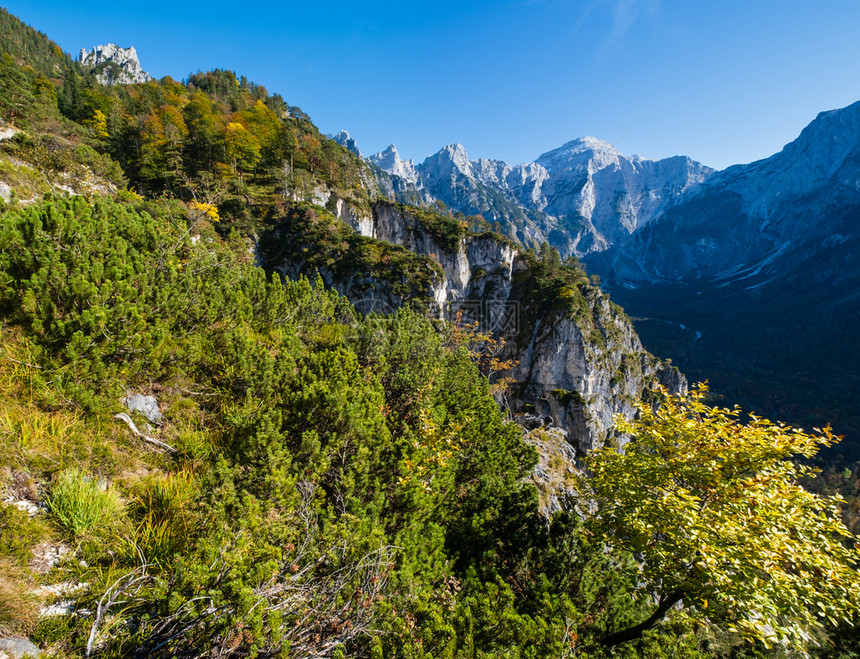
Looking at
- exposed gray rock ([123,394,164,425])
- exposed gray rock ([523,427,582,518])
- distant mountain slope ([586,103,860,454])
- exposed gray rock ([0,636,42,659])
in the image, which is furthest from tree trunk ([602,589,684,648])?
distant mountain slope ([586,103,860,454])

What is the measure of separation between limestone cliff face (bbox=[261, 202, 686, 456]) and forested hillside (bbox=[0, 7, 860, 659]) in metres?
31.9

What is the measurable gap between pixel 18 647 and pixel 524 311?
5127 centimetres

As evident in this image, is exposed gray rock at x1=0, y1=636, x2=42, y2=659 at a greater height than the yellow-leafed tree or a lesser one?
greater

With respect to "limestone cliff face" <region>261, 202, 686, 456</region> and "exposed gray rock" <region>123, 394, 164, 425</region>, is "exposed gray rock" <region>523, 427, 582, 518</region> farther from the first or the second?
"limestone cliff face" <region>261, 202, 686, 456</region>

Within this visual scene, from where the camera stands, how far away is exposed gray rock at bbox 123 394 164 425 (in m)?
5.09

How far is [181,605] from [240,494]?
1.37 m

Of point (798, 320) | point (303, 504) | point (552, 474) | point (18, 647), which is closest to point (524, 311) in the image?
point (552, 474)

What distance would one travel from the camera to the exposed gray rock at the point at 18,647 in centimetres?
230

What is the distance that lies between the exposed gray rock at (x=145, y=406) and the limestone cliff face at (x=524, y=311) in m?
33.0

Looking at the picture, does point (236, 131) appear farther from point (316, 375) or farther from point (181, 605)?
point (181, 605)

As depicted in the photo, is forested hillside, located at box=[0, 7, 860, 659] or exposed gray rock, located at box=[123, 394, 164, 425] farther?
exposed gray rock, located at box=[123, 394, 164, 425]

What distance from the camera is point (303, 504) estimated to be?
4469mm

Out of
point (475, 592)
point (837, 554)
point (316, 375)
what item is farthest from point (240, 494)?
point (837, 554)

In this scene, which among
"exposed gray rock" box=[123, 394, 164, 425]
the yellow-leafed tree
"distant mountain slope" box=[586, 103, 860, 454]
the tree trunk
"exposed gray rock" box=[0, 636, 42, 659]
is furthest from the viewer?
"distant mountain slope" box=[586, 103, 860, 454]
